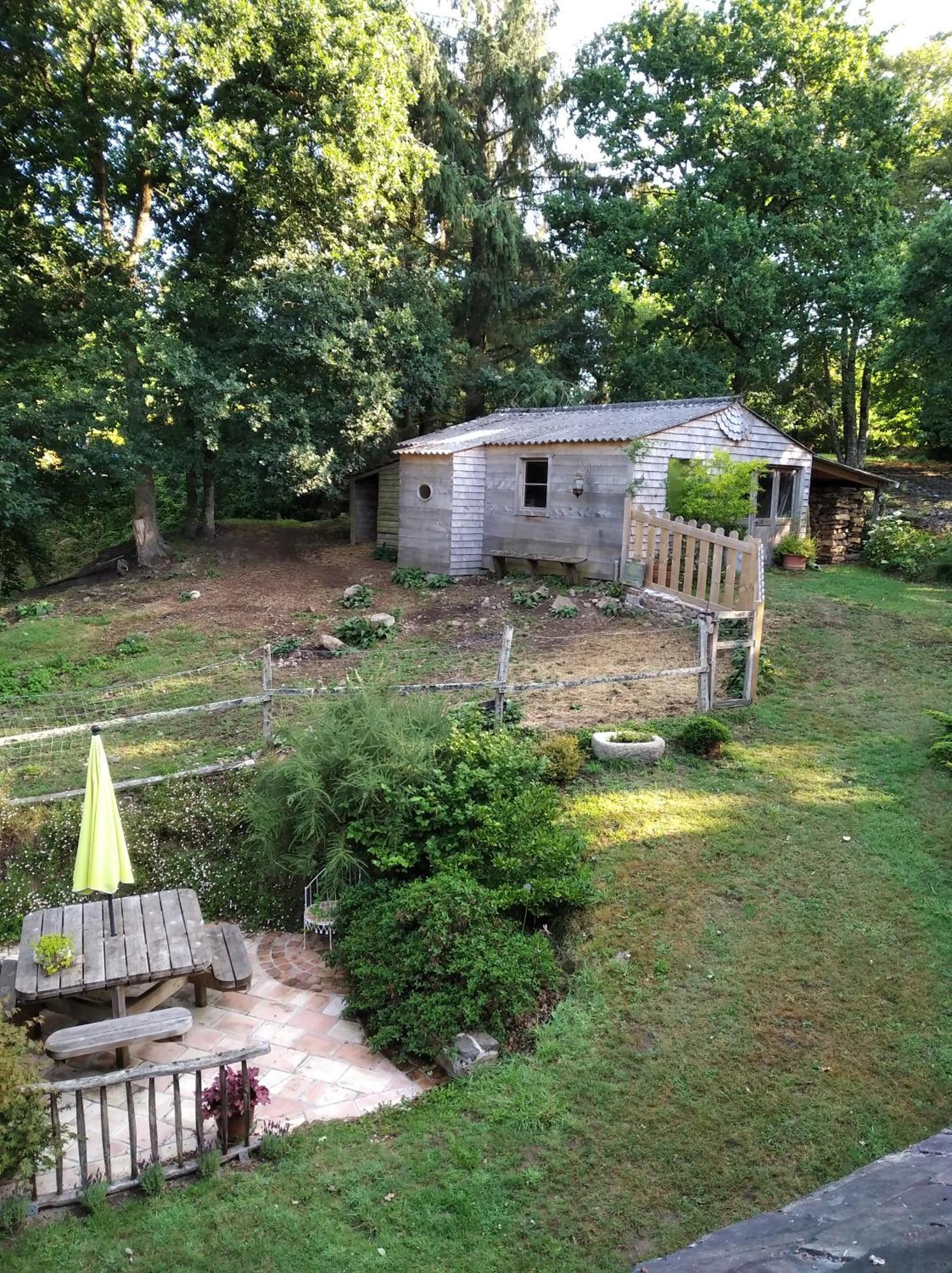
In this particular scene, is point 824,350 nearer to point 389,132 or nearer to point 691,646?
point 389,132

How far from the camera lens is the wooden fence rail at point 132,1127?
3.63 metres

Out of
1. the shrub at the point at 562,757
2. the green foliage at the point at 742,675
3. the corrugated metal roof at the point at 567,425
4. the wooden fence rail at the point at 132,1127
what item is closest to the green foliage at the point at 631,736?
the shrub at the point at 562,757

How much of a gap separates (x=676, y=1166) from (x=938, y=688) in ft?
25.0

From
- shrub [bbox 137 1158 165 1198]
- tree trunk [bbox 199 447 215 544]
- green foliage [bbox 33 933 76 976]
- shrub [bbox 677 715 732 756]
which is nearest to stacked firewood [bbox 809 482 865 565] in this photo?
shrub [bbox 677 715 732 756]

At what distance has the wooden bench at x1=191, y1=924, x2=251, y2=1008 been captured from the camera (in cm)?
490

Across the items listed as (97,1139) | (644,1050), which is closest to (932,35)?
(644,1050)

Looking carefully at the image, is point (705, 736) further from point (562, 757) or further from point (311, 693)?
point (311, 693)

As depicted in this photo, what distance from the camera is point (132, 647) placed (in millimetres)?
12609

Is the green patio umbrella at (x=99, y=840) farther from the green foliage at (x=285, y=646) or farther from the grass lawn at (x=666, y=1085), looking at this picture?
the green foliage at (x=285, y=646)

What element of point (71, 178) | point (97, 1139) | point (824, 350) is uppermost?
point (71, 178)

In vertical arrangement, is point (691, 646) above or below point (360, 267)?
below

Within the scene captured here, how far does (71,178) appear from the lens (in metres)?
17.2

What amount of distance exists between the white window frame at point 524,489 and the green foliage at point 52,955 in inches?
485

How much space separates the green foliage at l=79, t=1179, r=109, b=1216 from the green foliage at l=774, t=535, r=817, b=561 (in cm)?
1622
